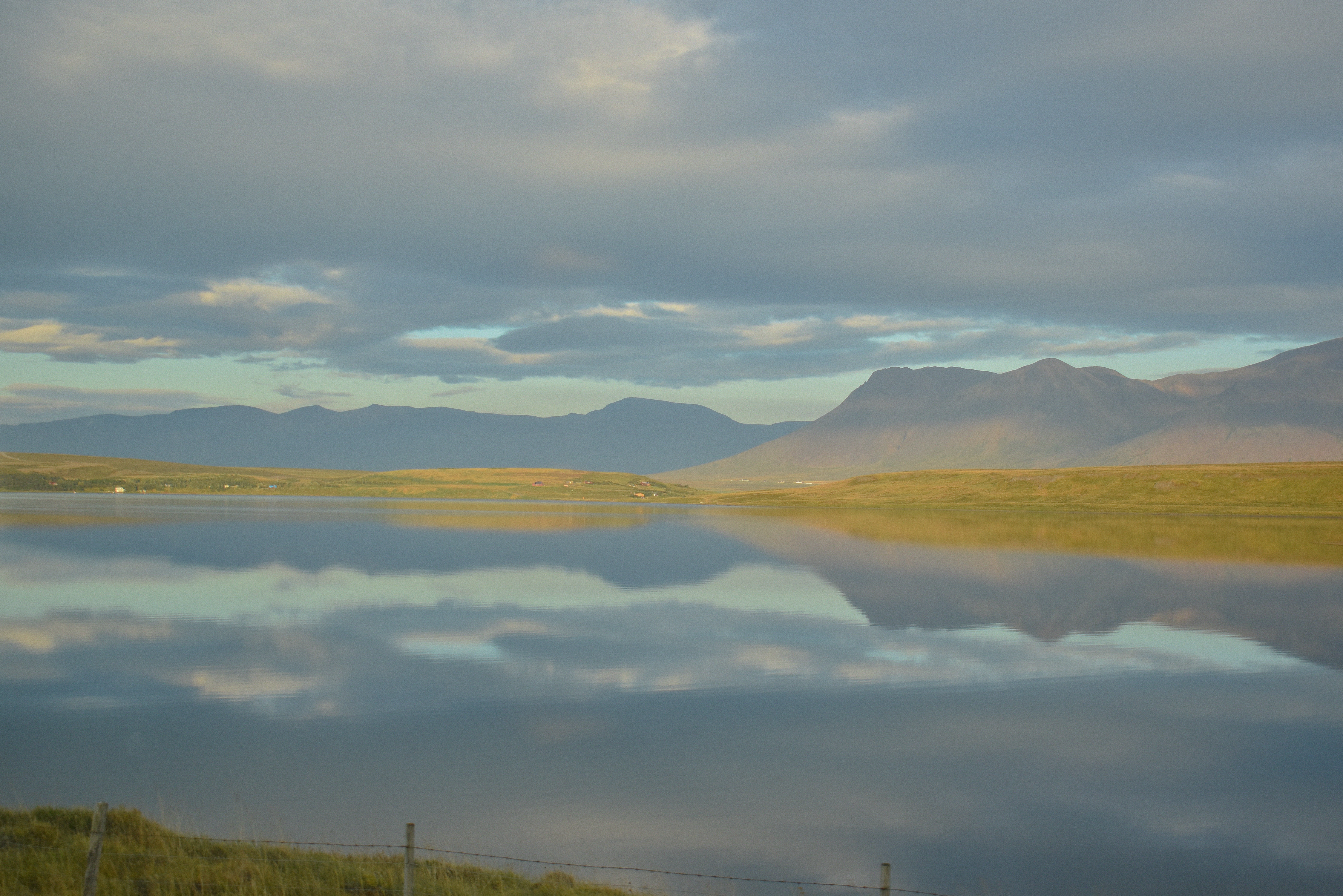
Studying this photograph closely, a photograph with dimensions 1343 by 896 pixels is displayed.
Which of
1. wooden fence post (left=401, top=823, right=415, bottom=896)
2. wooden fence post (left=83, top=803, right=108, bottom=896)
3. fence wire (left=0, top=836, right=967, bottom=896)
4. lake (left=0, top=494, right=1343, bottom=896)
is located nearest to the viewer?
wooden fence post (left=83, top=803, right=108, bottom=896)

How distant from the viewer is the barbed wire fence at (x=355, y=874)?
10.0 metres

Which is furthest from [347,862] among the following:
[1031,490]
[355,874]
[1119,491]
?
[1031,490]

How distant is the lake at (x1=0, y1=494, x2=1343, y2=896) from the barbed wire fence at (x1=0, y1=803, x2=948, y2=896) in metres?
0.22

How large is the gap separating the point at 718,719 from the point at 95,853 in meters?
11.6

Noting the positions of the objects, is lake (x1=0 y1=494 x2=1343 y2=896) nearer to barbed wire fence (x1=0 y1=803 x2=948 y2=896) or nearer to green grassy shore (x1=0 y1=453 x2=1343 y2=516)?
barbed wire fence (x1=0 y1=803 x2=948 y2=896)

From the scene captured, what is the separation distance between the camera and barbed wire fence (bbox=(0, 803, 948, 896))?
1003 centimetres

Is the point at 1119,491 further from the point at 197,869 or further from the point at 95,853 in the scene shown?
the point at 95,853

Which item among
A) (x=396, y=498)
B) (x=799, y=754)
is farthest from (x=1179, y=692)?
(x=396, y=498)

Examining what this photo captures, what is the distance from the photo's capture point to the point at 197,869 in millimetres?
10484

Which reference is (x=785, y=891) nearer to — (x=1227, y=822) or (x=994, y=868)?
(x=994, y=868)

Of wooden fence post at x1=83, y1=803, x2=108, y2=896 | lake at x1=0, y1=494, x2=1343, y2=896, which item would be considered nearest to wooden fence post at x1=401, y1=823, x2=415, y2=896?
wooden fence post at x1=83, y1=803, x2=108, y2=896

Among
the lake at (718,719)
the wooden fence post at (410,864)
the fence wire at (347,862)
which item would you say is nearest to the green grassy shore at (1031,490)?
the lake at (718,719)

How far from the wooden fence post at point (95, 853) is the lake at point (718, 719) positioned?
373 centimetres

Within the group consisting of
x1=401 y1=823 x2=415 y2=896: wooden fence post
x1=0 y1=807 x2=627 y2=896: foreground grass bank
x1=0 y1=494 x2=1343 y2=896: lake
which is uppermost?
x1=401 y1=823 x2=415 y2=896: wooden fence post
